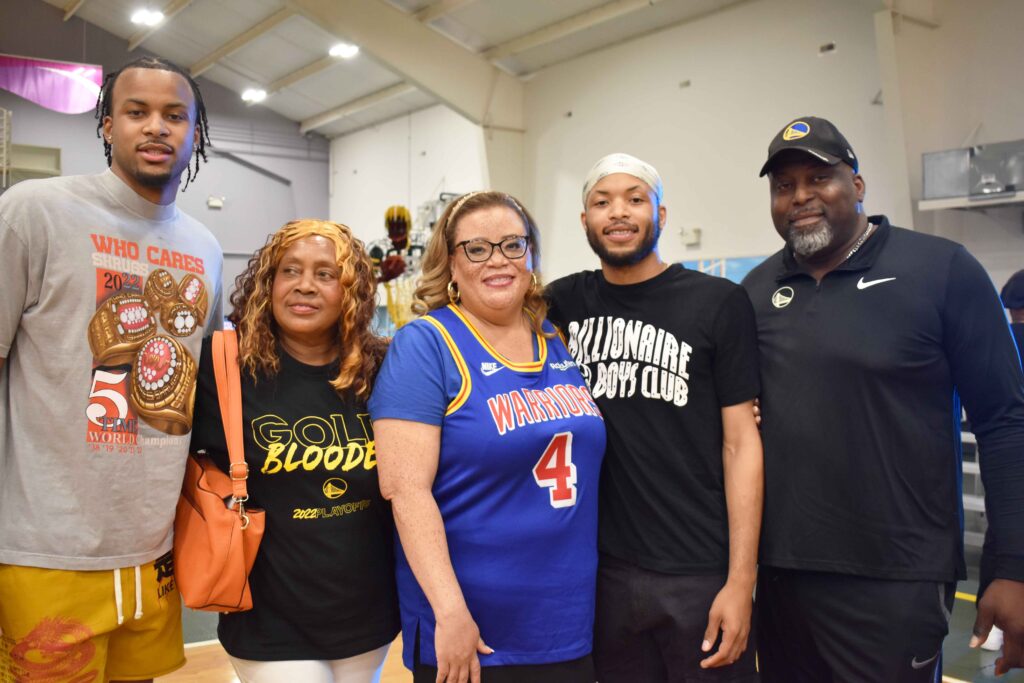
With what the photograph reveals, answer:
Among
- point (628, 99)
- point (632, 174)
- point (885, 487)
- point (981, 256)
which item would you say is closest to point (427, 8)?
point (628, 99)

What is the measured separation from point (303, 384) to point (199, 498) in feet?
1.25

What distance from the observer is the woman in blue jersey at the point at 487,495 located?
1760 millimetres

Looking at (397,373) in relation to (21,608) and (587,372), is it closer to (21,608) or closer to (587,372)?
(587,372)

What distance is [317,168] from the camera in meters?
17.0

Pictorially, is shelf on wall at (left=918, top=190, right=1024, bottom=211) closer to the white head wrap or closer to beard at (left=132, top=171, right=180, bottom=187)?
the white head wrap

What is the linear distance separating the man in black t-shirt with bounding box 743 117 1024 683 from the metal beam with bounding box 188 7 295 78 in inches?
402

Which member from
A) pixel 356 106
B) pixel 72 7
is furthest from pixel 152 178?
pixel 72 7

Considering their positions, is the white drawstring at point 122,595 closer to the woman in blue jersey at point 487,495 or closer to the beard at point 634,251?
the woman in blue jersey at point 487,495

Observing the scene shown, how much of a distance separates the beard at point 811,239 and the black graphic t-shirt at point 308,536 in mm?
1292

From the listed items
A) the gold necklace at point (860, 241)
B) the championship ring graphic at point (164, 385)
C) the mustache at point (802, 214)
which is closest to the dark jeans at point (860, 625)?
the gold necklace at point (860, 241)

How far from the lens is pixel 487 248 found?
6.48 ft

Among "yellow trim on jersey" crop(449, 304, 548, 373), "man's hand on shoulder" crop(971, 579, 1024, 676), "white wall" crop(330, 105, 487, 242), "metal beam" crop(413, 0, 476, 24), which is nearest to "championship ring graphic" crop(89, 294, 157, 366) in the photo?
"yellow trim on jersey" crop(449, 304, 548, 373)

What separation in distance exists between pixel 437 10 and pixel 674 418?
29.3ft

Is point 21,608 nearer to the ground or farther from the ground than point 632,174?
nearer to the ground
